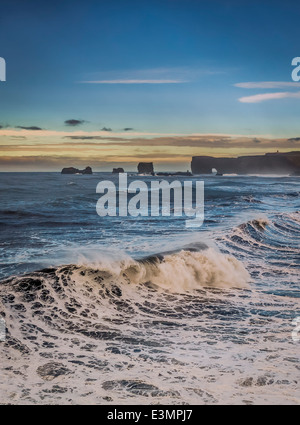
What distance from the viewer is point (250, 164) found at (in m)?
133

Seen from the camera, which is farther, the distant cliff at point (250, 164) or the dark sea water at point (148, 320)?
the distant cliff at point (250, 164)

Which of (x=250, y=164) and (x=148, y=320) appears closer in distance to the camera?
(x=148, y=320)

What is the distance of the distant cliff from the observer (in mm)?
121938

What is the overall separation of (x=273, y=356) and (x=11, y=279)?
5652 millimetres

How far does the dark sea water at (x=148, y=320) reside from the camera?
451 cm

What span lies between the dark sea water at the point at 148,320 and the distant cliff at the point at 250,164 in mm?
114875

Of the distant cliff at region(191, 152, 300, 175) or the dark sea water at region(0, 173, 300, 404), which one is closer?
the dark sea water at region(0, 173, 300, 404)

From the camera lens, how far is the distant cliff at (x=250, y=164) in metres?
122

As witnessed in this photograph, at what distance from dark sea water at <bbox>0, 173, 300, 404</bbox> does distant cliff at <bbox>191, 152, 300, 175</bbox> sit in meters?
115

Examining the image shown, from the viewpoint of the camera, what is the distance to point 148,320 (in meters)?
6.85

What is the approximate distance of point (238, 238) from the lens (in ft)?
48.4

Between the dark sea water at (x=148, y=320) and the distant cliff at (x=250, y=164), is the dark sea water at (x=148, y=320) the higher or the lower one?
the lower one

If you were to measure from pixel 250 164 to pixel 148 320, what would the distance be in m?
131
